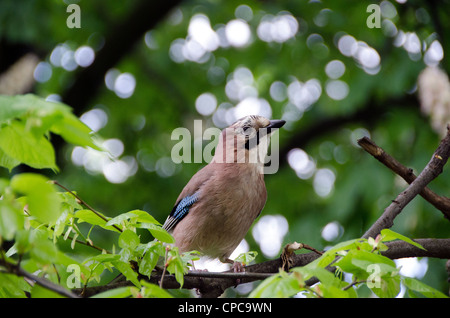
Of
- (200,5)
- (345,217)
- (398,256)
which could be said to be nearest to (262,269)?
(398,256)

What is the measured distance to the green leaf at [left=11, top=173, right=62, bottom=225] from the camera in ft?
4.21

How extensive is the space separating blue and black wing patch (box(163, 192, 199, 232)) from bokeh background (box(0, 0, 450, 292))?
5.58 ft

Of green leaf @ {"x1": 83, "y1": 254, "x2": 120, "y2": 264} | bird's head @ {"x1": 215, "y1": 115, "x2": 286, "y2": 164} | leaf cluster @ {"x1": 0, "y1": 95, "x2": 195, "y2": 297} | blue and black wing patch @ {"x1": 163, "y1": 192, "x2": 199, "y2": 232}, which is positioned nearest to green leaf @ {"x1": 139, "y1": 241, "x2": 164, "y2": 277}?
leaf cluster @ {"x1": 0, "y1": 95, "x2": 195, "y2": 297}

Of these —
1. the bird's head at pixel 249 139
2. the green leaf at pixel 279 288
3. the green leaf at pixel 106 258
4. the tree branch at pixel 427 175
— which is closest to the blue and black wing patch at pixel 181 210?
the bird's head at pixel 249 139

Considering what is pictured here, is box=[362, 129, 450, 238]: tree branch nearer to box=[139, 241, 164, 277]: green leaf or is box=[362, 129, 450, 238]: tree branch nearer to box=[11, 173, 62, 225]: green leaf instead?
box=[139, 241, 164, 277]: green leaf

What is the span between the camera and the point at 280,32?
6820mm

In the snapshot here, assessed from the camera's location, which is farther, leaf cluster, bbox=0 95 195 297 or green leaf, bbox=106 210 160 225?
green leaf, bbox=106 210 160 225

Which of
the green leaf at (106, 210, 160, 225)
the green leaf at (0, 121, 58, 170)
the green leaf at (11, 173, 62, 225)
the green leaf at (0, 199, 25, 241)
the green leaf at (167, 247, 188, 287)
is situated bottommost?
the green leaf at (167, 247, 188, 287)

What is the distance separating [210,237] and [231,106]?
4.33 m

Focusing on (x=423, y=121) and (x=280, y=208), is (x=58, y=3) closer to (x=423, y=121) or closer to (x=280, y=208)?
(x=280, y=208)

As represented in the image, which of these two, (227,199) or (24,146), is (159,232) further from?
(227,199)

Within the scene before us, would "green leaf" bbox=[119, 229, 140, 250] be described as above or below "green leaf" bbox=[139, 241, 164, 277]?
above

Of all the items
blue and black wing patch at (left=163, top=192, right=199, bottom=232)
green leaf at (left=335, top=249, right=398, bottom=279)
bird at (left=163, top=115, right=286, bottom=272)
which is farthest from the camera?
blue and black wing patch at (left=163, top=192, right=199, bottom=232)

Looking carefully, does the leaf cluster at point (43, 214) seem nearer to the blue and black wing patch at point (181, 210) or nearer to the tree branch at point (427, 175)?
the tree branch at point (427, 175)
